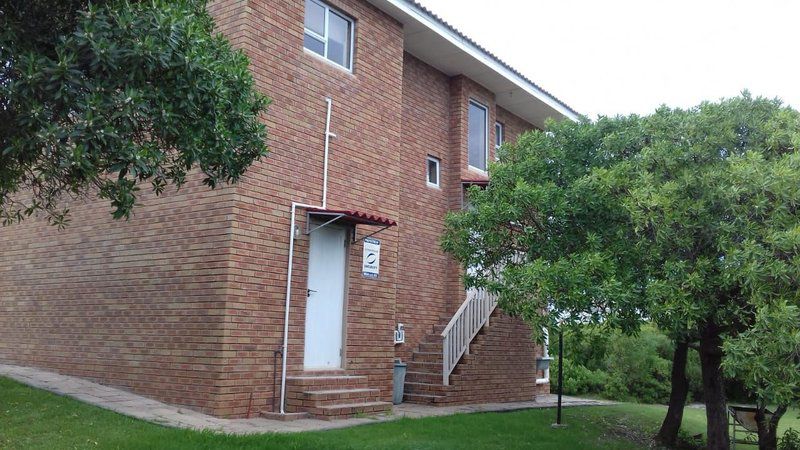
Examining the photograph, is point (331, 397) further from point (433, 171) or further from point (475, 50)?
point (475, 50)

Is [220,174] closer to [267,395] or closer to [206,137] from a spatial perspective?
[206,137]

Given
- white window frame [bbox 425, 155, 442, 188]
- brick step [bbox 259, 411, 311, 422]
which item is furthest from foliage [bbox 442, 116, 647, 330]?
white window frame [bbox 425, 155, 442, 188]

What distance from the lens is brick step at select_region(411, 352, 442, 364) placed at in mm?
13328

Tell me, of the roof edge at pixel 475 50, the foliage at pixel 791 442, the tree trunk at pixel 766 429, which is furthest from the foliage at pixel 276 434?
the roof edge at pixel 475 50

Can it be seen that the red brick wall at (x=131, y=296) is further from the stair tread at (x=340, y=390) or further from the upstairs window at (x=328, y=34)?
the upstairs window at (x=328, y=34)

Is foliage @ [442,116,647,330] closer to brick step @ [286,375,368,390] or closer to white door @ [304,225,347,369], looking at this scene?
white door @ [304,225,347,369]

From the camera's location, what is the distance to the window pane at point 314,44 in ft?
36.9

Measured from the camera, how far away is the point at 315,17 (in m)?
11.4

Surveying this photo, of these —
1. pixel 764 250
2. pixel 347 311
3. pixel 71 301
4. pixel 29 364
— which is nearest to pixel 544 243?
pixel 764 250

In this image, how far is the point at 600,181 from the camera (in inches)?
329

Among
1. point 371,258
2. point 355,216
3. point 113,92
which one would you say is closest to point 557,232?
point 355,216

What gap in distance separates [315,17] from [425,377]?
6382mm

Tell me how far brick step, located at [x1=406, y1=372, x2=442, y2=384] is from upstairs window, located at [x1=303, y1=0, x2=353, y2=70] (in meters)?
5.44

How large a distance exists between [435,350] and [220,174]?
751 cm
